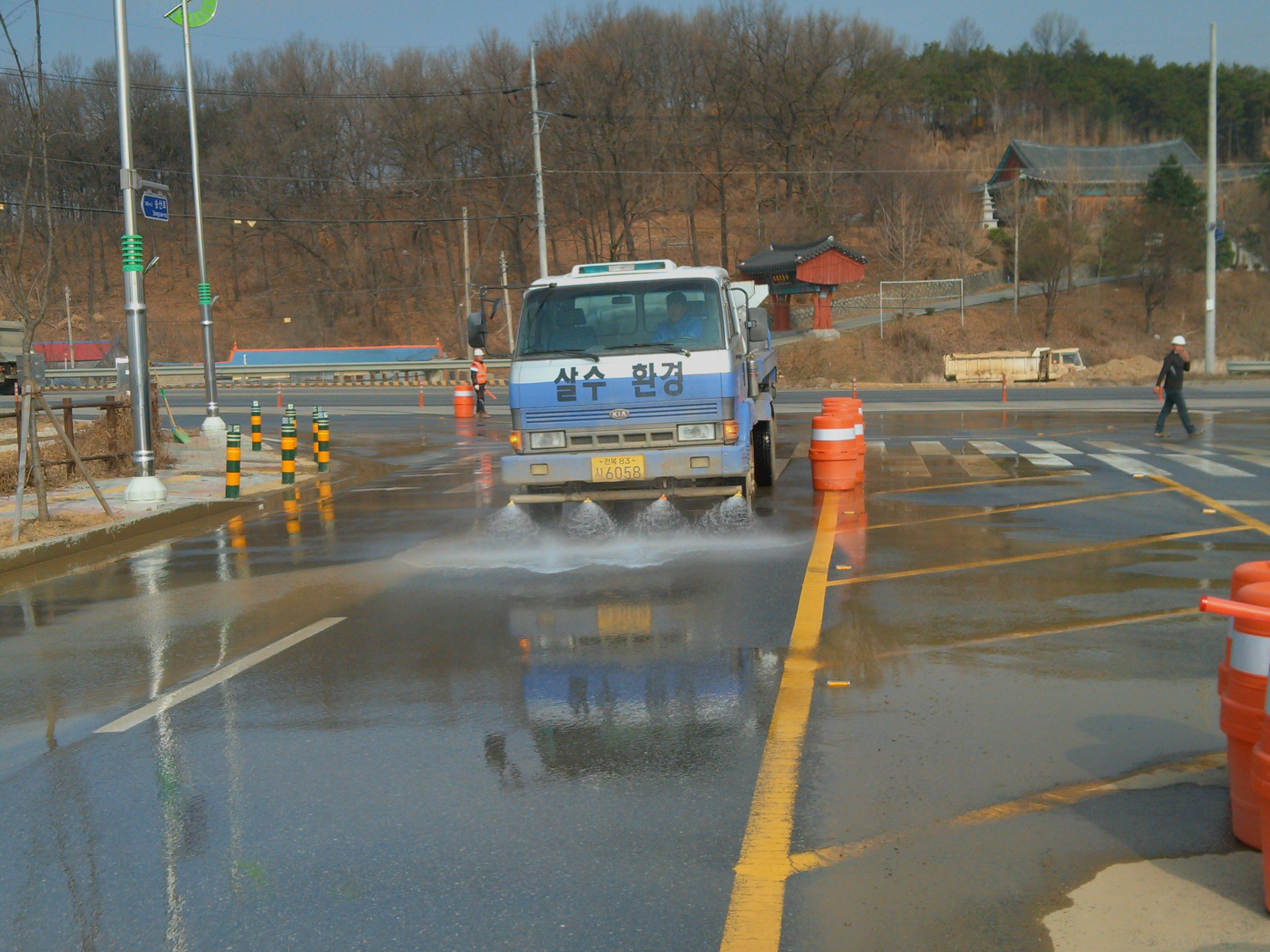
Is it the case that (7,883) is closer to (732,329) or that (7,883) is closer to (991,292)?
(732,329)

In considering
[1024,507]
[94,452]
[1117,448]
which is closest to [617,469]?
[1024,507]

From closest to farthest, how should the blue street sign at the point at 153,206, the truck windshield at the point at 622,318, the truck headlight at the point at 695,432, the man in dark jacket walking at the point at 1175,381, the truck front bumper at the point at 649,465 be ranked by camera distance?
the truck front bumper at the point at 649,465 → the truck headlight at the point at 695,432 → the truck windshield at the point at 622,318 → the blue street sign at the point at 153,206 → the man in dark jacket walking at the point at 1175,381

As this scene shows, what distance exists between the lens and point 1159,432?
66.3ft

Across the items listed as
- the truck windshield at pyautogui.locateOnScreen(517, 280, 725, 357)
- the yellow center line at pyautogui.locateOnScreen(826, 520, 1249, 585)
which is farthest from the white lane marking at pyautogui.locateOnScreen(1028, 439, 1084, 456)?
the truck windshield at pyautogui.locateOnScreen(517, 280, 725, 357)

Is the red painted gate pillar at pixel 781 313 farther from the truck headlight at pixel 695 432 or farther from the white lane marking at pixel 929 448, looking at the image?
the truck headlight at pixel 695 432

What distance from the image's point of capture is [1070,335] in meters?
59.2

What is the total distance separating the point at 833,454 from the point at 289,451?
7.74 metres

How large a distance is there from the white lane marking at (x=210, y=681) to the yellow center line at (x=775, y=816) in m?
3.23

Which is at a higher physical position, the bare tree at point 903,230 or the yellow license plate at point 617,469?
the bare tree at point 903,230

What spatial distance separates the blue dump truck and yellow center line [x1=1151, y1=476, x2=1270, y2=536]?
4.74 m

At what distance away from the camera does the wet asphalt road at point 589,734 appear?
3.85m

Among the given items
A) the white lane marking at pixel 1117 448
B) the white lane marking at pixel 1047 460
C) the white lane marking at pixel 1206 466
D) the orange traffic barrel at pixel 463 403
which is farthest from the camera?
the orange traffic barrel at pixel 463 403

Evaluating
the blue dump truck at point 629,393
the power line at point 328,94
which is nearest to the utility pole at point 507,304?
the power line at point 328,94

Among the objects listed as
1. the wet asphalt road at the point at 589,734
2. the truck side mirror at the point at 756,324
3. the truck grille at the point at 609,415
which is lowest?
the wet asphalt road at the point at 589,734
